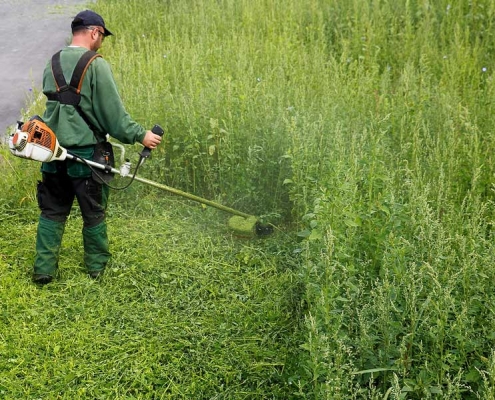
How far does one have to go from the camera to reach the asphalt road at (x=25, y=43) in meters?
7.38

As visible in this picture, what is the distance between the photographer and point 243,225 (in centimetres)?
508

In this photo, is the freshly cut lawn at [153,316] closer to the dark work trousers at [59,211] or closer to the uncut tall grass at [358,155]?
the dark work trousers at [59,211]

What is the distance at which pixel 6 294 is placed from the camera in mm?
4359

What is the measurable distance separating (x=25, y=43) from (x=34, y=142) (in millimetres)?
5713

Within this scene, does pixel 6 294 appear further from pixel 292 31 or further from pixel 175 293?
pixel 292 31

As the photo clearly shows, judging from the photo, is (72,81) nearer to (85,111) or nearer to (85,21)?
(85,111)

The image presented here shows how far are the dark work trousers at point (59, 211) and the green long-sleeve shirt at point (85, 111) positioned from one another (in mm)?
114

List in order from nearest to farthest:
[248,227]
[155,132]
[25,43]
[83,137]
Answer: [83,137]
[155,132]
[248,227]
[25,43]

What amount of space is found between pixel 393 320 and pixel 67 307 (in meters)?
2.19

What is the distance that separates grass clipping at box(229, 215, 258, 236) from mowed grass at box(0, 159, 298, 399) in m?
0.07

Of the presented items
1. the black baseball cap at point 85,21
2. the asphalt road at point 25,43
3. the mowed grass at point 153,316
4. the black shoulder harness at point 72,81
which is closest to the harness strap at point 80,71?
the black shoulder harness at point 72,81

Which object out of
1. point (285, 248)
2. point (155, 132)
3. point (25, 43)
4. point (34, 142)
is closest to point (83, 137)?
point (34, 142)

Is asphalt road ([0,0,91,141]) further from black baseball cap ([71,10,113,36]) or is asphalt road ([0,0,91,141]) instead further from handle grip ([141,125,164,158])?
handle grip ([141,125,164,158])

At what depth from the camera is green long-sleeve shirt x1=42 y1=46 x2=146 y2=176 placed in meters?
4.23
